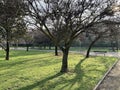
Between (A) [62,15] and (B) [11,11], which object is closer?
(B) [11,11]

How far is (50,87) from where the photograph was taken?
1030cm

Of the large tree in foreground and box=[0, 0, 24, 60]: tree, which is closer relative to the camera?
box=[0, 0, 24, 60]: tree

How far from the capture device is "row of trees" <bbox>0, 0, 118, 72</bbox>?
13148mm

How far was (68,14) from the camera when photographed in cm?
1402

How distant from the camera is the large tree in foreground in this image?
13.9m

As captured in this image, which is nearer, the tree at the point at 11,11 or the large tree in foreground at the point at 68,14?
the tree at the point at 11,11

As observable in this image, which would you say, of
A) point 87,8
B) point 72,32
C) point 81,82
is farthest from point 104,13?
point 81,82

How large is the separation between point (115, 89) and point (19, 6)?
6645 millimetres

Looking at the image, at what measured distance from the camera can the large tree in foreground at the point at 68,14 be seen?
13859 millimetres

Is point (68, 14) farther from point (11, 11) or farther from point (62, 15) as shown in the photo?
point (11, 11)

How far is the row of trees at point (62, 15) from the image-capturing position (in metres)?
13.1

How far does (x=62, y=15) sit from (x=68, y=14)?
364 mm

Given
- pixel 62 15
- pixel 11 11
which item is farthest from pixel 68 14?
pixel 11 11

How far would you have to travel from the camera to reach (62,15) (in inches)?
554
